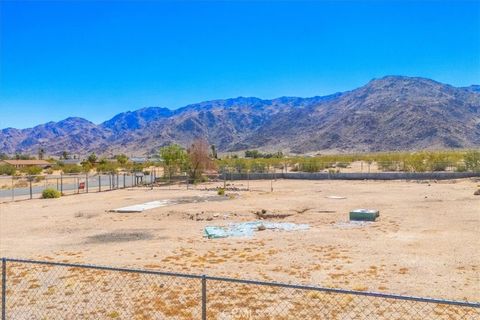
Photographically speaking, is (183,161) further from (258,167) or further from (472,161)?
(472,161)

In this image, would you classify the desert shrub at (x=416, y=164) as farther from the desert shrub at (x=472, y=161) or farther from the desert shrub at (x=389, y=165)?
the desert shrub at (x=472, y=161)

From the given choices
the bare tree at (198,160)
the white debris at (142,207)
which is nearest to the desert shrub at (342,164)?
the bare tree at (198,160)

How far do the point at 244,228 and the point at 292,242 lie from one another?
13.8ft

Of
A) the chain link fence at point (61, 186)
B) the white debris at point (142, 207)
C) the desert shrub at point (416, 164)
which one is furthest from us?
the desert shrub at point (416, 164)

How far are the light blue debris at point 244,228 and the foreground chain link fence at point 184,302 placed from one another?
25.7 feet

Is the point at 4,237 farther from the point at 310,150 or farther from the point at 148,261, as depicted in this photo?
the point at 310,150

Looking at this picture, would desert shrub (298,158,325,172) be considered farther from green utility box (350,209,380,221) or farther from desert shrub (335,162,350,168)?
green utility box (350,209,380,221)

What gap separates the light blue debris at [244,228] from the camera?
21.2 metres

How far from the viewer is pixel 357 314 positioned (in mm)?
10516

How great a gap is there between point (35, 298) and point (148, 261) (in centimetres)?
459

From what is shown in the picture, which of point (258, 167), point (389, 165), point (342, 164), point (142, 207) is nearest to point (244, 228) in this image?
point (142, 207)

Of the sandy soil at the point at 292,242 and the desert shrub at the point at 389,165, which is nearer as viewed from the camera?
the sandy soil at the point at 292,242

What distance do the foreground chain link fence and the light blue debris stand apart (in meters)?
7.82

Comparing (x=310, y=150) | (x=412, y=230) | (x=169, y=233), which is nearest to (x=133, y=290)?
(x=169, y=233)
